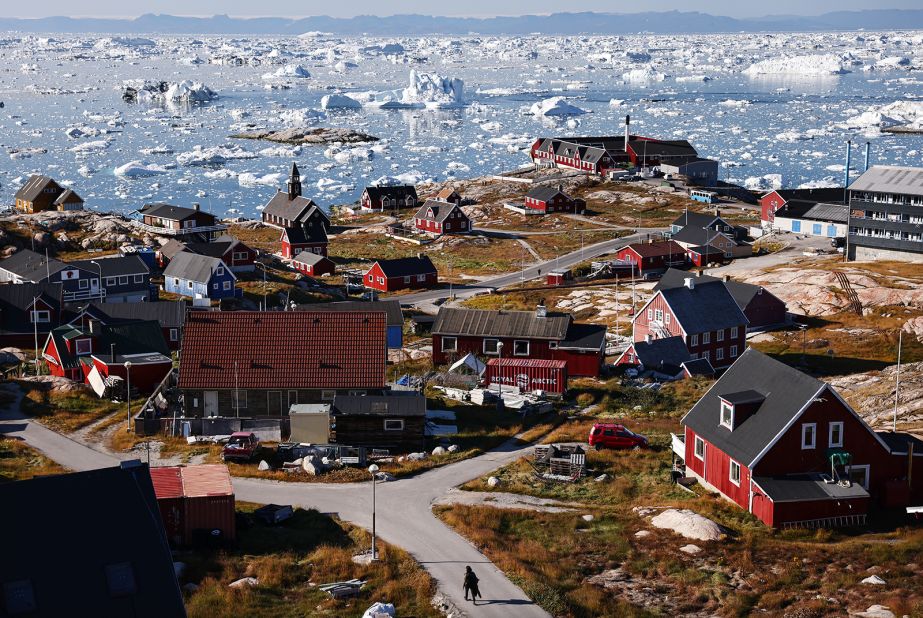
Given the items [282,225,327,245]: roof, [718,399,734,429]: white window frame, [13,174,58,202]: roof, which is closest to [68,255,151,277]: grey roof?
[282,225,327,245]: roof

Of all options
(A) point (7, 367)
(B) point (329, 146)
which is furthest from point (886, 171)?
(B) point (329, 146)

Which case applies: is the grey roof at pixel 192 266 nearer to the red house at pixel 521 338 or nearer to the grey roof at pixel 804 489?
the red house at pixel 521 338

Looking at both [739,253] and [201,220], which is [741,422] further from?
[201,220]

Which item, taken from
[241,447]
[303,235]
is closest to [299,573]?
[241,447]

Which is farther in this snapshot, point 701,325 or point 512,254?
Result: point 512,254

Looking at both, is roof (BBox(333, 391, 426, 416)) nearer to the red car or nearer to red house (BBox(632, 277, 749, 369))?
the red car

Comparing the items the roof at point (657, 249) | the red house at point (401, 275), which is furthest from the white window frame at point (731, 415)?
the roof at point (657, 249)
